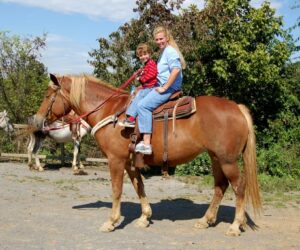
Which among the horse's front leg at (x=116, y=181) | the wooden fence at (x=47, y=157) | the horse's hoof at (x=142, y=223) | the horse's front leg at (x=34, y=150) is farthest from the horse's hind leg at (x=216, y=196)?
the wooden fence at (x=47, y=157)

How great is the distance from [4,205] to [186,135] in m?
3.69

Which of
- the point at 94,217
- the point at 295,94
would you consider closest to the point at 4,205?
the point at 94,217

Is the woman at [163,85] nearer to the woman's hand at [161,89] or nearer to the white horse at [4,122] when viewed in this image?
the woman's hand at [161,89]

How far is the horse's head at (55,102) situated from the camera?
6.51m

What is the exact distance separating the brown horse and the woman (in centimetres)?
20

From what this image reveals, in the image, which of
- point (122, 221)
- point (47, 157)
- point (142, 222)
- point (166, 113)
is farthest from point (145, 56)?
point (47, 157)

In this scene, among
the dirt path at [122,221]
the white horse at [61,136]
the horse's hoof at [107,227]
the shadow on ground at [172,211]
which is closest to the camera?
the dirt path at [122,221]

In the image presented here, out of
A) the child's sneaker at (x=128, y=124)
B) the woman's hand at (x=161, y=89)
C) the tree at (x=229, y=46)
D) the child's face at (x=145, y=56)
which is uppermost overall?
the tree at (x=229, y=46)

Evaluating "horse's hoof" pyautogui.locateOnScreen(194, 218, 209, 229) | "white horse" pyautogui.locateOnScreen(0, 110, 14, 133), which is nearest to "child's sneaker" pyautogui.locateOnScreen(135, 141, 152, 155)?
"horse's hoof" pyautogui.locateOnScreen(194, 218, 209, 229)

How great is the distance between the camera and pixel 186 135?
6109 mm

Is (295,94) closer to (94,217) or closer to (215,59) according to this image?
(215,59)

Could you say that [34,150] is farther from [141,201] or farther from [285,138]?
Answer: [141,201]

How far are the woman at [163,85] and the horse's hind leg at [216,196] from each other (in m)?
1.17

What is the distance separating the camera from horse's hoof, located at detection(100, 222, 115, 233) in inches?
237
